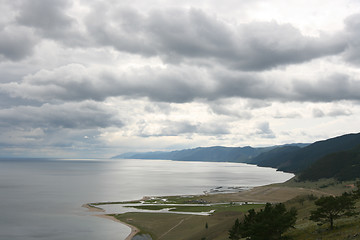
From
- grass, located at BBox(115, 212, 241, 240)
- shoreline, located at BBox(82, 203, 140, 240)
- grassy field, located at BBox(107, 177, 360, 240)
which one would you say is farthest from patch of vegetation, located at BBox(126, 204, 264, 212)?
shoreline, located at BBox(82, 203, 140, 240)

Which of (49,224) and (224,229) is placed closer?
(224,229)

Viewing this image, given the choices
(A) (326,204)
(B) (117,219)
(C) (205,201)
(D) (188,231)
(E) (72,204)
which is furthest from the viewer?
(C) (205,201)

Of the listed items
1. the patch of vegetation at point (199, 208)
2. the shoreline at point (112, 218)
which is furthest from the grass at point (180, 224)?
the patch of vegetation at point (199, 208)

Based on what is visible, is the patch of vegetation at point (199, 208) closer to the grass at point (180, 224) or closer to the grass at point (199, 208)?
the grass at point (199, 208)

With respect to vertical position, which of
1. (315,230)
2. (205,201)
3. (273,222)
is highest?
(273,222)

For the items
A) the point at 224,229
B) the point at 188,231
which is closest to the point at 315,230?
the point at 224,229

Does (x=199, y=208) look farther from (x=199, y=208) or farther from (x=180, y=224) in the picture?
(x=180, y=224)

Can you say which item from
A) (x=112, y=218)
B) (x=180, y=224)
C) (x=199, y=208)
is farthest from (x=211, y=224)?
(x=199, y=208)

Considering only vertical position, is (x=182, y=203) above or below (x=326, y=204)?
below

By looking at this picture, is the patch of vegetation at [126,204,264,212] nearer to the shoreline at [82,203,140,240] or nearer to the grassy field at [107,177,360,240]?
the grassy field at [107,177,360,240]

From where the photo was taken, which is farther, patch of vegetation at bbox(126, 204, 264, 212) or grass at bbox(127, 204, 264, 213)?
patch of vegetation at bbox(126, 204, 264, 212)

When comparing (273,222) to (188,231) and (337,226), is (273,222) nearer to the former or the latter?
(337,226)
